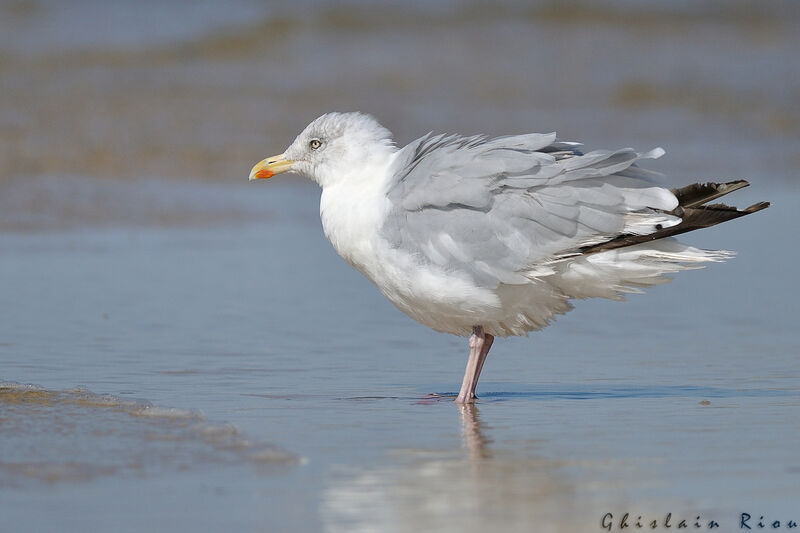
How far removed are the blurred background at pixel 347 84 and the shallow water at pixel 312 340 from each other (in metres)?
0.07

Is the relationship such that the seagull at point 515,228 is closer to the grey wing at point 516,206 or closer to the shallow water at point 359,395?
the grey wing at point 516,206

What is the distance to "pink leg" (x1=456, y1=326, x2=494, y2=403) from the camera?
5.82 metres

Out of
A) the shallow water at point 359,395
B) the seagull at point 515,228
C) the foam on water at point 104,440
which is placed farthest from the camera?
the seagull at point 515,228

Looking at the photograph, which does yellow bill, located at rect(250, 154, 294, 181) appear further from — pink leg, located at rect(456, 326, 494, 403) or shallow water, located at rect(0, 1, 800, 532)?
pink leg, located at rect(456, 326, 494, 403)

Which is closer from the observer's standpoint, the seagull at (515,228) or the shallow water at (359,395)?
the shallow water at (359,395)

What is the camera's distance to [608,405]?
5602mm

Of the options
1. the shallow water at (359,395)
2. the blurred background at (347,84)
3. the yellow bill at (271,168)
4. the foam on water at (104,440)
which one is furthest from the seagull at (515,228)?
the blurred background at (347,84)

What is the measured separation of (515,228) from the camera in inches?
223

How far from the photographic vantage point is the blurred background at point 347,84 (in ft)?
40.7

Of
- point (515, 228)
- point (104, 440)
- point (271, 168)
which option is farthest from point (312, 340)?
point (104, 440)

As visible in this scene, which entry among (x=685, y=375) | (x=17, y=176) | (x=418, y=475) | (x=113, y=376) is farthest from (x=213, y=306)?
(x=17, y=176)

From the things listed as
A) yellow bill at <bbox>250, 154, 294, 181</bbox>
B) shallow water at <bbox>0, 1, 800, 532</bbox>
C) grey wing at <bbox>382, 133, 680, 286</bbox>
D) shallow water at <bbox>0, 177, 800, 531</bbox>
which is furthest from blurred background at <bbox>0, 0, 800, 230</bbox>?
grey wing at <bbox>382, 133, 680, 286</bbox>

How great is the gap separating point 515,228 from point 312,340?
170 cm

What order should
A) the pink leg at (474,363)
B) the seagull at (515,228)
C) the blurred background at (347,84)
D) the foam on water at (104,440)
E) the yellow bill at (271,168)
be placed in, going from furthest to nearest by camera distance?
the blurred background at (347,84) → the yellow bill at (271,168) → the pink leg at (474,363) → the seagull at (515,228) → the foam on water at (104,440)
